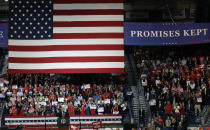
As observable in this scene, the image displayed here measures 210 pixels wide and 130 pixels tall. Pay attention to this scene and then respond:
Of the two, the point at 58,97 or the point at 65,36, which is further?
the point at 58,97

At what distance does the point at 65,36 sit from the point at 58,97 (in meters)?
15.5

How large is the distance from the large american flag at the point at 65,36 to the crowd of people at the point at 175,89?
12.3 meters

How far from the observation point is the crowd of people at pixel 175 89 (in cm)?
2427

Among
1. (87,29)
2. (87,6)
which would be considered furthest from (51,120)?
(87,6)

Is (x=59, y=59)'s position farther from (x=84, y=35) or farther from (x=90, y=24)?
(x=90, y=24)

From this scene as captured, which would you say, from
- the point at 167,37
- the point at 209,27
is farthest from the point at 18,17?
the point at 209,27

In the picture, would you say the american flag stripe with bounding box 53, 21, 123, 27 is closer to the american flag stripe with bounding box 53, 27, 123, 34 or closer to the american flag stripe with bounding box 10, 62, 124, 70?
the american flag stripe with bounding box 53, 27, 123, 34

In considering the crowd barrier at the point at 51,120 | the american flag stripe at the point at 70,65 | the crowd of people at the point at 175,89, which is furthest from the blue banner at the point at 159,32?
the crowd barrier at the point at 51,120

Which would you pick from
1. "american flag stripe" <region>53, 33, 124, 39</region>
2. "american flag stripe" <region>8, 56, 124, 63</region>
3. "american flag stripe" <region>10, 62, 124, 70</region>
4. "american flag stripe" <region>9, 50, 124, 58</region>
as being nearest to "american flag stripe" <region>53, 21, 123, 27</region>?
"american flag stripe" <region>53, 33, 124, 39</region>

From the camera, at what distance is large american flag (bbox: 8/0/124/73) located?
11.2m

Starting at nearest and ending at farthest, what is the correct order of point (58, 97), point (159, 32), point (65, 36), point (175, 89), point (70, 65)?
point (70, 65) < point (65, 36) < point (159, 32) < point (175, 89) < point (58, 97)

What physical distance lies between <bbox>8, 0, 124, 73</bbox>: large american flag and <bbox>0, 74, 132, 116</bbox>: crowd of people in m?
14.1

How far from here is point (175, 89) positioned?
26141 millimetres

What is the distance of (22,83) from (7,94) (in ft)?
7.04
